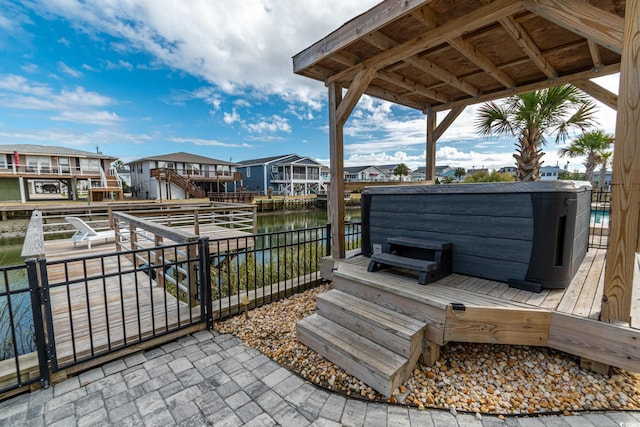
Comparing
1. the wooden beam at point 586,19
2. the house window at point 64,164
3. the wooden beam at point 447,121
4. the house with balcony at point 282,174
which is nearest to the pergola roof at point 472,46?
the wooden beam at point 586,19

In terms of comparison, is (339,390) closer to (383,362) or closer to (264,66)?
(383,362)

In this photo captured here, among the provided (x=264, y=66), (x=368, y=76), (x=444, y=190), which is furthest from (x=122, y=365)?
(x=264, y=66)

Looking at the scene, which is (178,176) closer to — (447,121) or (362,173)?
A: (447,121)

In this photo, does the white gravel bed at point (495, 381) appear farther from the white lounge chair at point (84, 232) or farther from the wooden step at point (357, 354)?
the white lounge chair at point (84, 232)

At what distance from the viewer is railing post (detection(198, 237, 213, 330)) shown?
9.35 ft

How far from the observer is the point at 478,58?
10.4ft

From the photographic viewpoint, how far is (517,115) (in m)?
4.69

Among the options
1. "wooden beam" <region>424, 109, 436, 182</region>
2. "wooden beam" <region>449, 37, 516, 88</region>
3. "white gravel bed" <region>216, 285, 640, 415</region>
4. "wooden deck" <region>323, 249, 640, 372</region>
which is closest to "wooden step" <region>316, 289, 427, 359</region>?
"wooden deck" <region>323, 249, 640, 372</region>

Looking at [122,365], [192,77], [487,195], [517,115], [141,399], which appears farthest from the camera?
[192,77]

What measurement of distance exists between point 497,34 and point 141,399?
15.1ft

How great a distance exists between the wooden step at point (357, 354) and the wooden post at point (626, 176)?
144 centimetres

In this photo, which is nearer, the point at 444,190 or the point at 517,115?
the point at 444,190

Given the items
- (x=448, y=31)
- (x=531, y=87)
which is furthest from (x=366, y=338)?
(x=531, y=87)

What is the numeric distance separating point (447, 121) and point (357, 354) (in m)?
4.53
